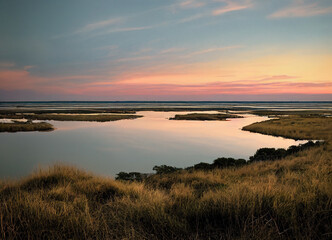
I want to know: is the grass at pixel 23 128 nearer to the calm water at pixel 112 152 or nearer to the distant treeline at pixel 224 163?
the calm water at pixel 112 152

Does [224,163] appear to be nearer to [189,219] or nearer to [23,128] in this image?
[189,219]

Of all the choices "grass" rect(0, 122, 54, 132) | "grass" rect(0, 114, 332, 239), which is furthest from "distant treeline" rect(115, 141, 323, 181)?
"grass" rect(0, 122, 54, 132)

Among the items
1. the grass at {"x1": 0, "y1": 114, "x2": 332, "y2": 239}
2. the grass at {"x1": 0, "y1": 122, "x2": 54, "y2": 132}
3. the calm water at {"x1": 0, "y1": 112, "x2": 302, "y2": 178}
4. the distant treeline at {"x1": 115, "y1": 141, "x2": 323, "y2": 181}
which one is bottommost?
the calm water at {"x1": 0, "y1": 112, "x2": 302, "y2": 178}

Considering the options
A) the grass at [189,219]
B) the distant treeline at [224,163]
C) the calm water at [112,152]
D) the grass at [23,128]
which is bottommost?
the calm water at [112,152]

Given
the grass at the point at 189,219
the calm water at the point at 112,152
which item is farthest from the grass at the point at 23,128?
the grass at the point at 189,219

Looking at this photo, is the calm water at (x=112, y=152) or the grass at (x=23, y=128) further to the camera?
the grass at (x=23, y=128)

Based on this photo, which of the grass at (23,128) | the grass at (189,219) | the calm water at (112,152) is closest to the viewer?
the grass at (189,219)

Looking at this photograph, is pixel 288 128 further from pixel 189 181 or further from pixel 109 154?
pixel 189 181

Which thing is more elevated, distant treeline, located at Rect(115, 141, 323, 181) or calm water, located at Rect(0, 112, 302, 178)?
distant treeline, located at Rect(115, 141, 323, 181)

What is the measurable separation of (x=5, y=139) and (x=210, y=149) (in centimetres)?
2840

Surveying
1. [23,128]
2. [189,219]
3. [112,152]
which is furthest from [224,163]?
[23,128]

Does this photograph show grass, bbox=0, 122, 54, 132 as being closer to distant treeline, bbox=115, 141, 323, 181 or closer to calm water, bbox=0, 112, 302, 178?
calm water, bbox=0, 112, 302, 178

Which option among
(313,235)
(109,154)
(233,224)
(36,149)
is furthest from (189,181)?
Answer: (36,149)

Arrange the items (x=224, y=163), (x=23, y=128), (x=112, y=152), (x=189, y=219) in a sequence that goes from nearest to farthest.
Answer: (x=189, y=219) < (x=224, y=163) < (x=112, y=152) < (x=23, y=128)
